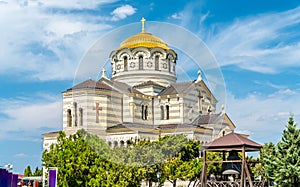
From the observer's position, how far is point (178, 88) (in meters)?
59.8

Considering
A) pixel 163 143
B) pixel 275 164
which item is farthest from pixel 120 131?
pixel 275 164

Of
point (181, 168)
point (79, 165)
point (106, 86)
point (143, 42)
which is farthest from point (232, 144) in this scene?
point (143, 42)

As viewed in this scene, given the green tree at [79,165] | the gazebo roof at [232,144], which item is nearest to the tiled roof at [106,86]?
the green tree at [79,165]

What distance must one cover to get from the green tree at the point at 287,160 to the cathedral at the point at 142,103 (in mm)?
25716

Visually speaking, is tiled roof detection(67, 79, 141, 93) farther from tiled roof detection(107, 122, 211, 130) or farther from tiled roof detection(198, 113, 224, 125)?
tiled roof detection(198, 113, 224, 125)

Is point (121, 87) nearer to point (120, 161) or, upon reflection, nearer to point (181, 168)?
point (181, 168)

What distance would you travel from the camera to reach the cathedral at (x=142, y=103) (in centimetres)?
5378

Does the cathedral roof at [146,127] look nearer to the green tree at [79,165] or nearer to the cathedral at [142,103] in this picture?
the cathedral at [142,103]

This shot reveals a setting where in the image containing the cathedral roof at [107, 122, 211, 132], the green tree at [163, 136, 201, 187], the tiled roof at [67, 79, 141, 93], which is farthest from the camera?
the tiled roof at [67, 79, 141, 93]

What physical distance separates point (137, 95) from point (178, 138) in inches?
537

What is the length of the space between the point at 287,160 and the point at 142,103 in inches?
1322

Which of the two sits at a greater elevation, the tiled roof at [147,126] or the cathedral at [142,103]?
the cathedral at [142,103]

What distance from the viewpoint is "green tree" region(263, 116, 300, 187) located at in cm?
2617

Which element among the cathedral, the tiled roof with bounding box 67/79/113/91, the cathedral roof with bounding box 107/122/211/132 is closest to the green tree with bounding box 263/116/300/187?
the cathedral
